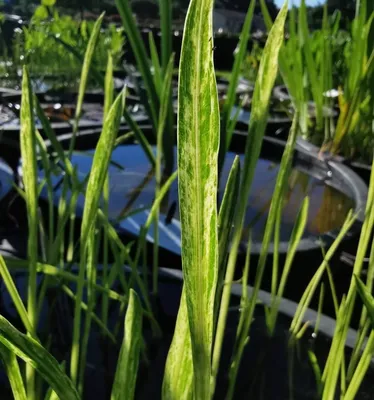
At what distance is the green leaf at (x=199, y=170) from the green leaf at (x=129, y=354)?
58 millimetres

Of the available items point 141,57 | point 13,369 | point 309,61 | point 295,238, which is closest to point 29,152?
point 13,369

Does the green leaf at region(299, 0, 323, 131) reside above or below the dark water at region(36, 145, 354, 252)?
above

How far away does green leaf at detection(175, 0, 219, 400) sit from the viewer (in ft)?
0.61

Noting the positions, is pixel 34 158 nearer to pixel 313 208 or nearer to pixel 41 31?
pixel 313 208

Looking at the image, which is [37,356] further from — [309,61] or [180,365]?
[309,61]

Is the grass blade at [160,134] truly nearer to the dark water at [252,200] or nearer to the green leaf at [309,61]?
the dark water at [252,200]

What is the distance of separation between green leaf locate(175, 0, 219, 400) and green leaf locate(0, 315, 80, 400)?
6 cm

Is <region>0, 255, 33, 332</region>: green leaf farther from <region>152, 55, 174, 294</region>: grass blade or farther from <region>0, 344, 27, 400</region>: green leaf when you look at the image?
<region>152, 55, 174, 294</region>: grass blade

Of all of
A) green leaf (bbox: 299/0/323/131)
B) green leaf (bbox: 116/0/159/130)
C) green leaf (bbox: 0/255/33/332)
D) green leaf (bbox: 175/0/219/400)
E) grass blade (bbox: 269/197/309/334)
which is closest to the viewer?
green leaf (bbox: 175/0/219/400)

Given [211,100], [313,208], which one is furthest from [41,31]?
[211,100]

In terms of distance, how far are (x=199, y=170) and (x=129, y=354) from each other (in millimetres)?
121

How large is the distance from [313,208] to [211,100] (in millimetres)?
881

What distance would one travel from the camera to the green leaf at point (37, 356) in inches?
8.8

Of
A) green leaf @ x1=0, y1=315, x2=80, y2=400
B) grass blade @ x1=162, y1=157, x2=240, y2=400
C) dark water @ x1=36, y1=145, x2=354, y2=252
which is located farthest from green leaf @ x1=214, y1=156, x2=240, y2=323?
dark water @ x1=36, y1=145, x2=354, y2=252
